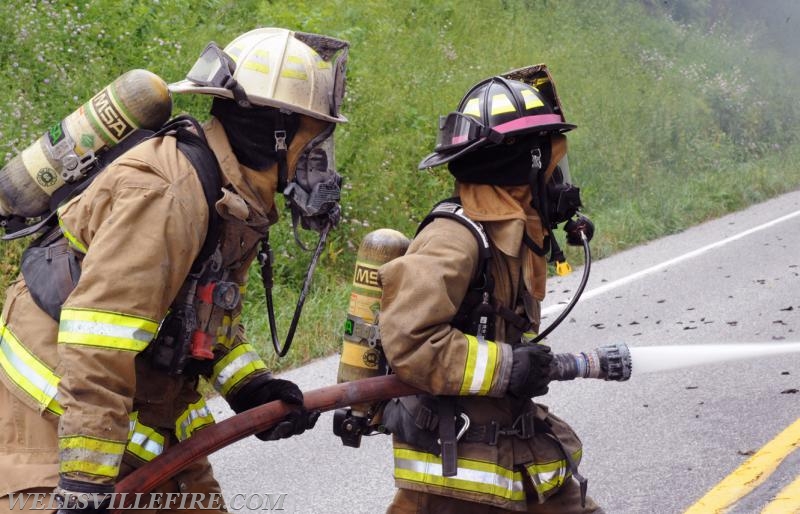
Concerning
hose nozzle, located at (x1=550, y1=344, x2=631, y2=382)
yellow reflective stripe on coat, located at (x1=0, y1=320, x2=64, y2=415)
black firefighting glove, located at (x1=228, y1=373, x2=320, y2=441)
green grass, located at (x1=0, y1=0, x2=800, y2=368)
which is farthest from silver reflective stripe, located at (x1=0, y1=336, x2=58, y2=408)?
green grass, located at (x1=0, y1=0, x2=800, y2=368)

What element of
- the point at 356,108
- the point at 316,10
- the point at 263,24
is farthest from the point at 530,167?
the point at 316,10

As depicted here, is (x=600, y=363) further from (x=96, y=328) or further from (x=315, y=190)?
(x=96, y=328)

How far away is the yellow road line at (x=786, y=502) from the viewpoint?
150 inches

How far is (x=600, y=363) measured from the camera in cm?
290

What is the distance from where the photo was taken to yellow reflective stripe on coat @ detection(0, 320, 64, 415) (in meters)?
2.47

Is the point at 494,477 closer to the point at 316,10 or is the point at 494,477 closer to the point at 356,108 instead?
the point at 356,108

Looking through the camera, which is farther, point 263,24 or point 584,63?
point 584,63

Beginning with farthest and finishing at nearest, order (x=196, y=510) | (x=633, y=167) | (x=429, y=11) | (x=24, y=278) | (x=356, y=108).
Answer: (x=429, y=11) → (x=633, y=167) → (x=356, y=108) → (x=196, y=510) → (x=24, y=278)

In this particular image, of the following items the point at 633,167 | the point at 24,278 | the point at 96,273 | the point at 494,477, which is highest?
the point at 96,273

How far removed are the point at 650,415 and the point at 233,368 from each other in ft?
8.97

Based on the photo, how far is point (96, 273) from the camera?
2.27 metres

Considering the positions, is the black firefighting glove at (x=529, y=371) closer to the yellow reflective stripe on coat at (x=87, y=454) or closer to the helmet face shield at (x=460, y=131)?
the helmet face shield at (x=460, y=131)

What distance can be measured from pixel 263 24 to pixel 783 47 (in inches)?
691

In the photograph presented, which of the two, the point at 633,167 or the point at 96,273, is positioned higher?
the point at 96,273
